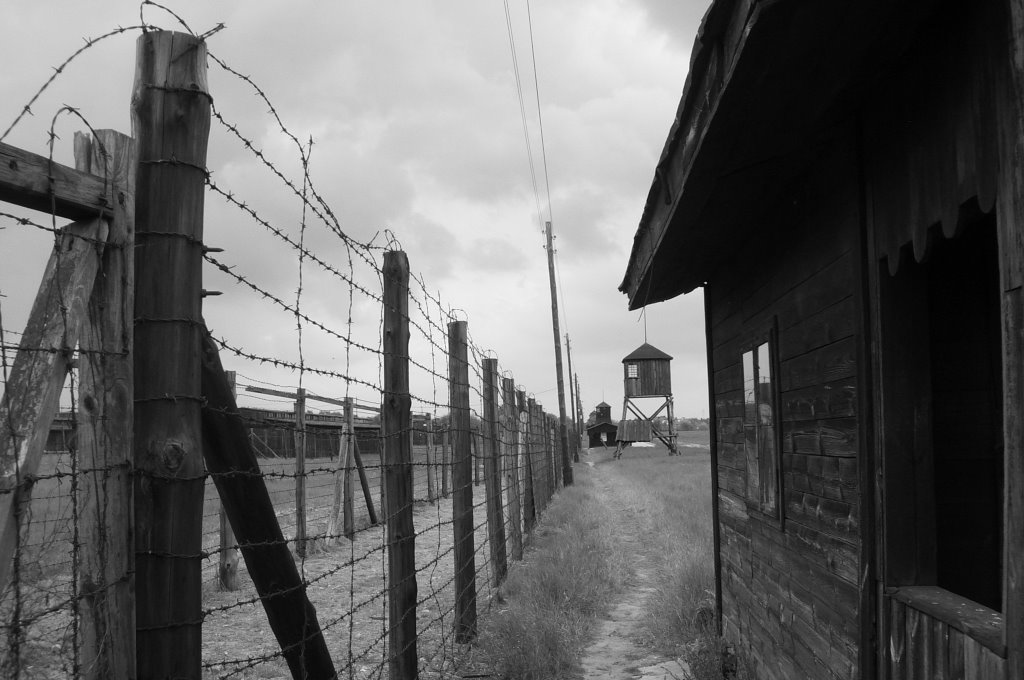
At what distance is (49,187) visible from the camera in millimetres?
1897

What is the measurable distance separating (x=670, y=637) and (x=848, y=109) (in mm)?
5100

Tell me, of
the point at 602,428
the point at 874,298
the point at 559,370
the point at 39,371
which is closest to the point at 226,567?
the point at 874,298

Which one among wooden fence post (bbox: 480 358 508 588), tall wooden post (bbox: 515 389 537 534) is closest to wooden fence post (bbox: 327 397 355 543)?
tall wooden post (bbox: 515 389 537 534)

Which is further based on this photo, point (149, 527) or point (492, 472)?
point (492, 472)

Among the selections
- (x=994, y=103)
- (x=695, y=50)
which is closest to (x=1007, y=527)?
(x=994, y=103)

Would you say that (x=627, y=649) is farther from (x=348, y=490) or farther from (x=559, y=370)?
(x=559, y=370)

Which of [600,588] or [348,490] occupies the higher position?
[348,490]

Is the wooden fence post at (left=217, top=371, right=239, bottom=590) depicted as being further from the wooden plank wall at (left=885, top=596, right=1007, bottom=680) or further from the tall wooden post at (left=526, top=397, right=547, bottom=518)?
the wooden plank wall at (left=885, top=596, right=1007, bottom=680)

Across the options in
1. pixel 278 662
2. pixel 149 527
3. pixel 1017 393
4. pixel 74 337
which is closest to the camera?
pixel 74 337

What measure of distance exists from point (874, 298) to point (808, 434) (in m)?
1.20

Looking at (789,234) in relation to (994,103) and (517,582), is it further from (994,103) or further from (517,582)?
(517,582)

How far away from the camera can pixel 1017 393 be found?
6.70ft

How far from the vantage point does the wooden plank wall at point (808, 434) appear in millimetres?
3611

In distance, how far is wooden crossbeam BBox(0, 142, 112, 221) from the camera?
1.82 m
